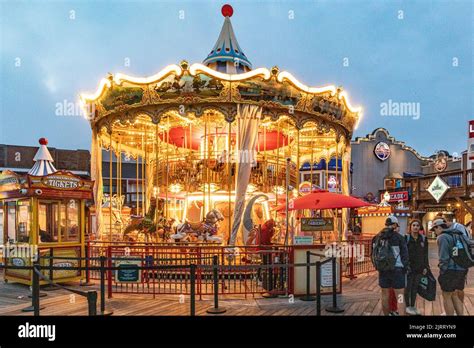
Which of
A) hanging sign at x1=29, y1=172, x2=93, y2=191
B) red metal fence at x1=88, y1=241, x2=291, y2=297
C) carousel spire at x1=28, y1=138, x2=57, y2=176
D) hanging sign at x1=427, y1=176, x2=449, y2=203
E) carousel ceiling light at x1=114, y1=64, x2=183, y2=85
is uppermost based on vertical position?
carousel ceiling light at x1=114, y1=64, x2=183, y2=85

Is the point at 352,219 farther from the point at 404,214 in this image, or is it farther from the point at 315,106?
the point at 315,106

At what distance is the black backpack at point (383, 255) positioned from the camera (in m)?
5.84

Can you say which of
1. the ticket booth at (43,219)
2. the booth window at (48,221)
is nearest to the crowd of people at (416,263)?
the ticket booth at (43,219)

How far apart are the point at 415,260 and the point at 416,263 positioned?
0.21 feet

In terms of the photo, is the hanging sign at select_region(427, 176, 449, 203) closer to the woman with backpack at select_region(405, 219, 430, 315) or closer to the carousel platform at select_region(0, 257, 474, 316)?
the carousel platform at select_region(0, 257, 474, 316)

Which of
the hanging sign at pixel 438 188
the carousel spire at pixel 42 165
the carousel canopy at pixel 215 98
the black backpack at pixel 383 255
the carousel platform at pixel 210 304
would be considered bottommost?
the carousel platform at pixel 210 304

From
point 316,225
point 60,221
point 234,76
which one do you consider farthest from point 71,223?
point 316,225

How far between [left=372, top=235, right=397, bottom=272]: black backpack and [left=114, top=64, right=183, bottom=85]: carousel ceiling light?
7.43 meters

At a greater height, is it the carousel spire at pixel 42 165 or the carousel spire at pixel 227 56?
the carousel spire at pixel 227 56

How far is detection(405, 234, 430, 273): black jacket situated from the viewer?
21.0ft

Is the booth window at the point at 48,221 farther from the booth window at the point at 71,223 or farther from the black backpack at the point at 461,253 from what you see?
the black backpack at the point at 461,253

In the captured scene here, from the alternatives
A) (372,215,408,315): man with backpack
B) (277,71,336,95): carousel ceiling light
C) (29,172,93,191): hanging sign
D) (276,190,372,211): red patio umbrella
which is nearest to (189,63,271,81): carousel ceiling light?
(277,71,336,95): carousel ceiling light
